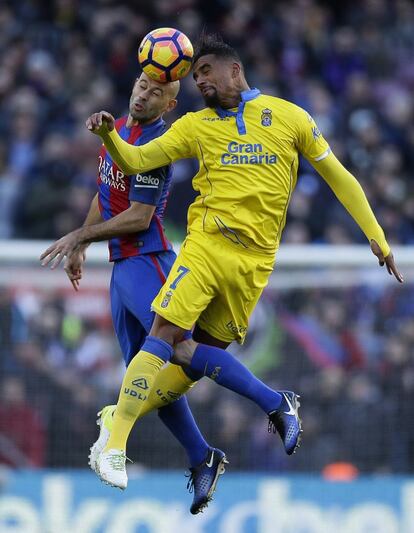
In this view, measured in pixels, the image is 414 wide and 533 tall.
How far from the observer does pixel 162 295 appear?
7.27 meters

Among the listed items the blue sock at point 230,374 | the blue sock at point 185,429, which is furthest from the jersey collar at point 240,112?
the blue sock at point 185,429

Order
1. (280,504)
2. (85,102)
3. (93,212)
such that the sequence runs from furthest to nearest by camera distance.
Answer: (85,102), (280,504), (93,212)

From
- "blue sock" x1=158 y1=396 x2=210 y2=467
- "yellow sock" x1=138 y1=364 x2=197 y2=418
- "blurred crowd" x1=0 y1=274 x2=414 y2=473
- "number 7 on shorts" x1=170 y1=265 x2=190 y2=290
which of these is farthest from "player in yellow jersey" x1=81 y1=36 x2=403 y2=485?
"blurred crowd" x1=0 y1=274 x2=414 y2=473

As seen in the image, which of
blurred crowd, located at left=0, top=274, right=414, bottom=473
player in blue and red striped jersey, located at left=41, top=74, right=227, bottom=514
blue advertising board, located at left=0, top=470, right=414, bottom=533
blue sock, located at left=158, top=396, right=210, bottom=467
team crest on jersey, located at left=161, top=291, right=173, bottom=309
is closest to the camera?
team crest on jersey, located at left=161, top=291, right=173, bottom=309

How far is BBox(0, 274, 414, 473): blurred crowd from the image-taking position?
36.0ft

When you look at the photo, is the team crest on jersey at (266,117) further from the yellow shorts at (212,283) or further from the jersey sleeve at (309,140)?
the yellow shorts at (212,283)

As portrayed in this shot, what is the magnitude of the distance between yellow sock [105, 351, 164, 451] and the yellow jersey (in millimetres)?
748

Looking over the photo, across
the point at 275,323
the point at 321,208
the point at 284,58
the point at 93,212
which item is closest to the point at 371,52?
the point at 284,58

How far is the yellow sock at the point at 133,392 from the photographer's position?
23.9 feet

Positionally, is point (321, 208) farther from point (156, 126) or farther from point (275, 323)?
point (156, 126)

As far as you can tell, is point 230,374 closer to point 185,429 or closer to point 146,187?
point 185,429

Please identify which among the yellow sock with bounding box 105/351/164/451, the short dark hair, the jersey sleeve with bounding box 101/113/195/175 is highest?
the short dark hair

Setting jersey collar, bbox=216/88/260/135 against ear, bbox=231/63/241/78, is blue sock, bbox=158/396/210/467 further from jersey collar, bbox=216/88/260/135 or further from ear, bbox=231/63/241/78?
ear, bbox=231/63/241/78

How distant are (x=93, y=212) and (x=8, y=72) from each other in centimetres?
652
